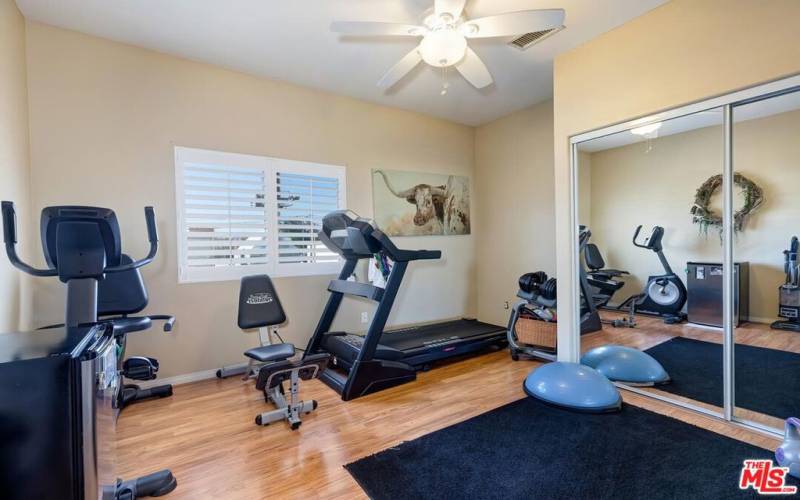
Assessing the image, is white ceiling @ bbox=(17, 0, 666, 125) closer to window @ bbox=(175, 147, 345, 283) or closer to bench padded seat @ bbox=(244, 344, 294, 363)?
window @ bbox=(175, 147, 345, 283)

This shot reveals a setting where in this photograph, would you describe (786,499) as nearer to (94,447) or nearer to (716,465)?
(716,465)

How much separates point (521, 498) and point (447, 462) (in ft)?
1.42

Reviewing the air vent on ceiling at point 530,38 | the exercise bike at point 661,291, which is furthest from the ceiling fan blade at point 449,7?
the exercise bike at point 661,291

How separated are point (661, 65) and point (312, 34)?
8.67 feet

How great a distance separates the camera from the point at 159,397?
2.94 meters

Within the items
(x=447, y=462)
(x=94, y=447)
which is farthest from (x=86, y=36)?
(x=447, y=462)

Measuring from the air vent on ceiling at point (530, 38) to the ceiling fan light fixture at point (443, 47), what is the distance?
0.99m

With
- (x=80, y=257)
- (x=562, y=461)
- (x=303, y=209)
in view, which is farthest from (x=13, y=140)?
(x=562, y=461)

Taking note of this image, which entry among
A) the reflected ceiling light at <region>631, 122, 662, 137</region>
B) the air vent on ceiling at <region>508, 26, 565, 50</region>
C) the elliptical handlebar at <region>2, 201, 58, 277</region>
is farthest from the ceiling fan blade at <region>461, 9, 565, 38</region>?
the elliptical handlebar at <region>2, 201, 58, 277</region>

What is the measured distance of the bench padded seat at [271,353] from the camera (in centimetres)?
273

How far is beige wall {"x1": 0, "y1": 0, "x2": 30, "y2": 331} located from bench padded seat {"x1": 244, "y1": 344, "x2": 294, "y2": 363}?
1432 mm

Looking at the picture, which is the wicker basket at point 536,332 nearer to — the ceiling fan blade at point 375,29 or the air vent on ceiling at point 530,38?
the air vent on ceiling at point 530,38

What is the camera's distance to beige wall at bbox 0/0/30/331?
217 centimetres

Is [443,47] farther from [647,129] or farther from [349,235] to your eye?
[647,129]
